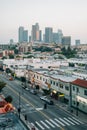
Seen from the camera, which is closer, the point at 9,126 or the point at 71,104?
the point at 9,126

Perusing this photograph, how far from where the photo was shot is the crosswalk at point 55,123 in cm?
4271

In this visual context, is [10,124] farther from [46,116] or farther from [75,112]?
[75,112]

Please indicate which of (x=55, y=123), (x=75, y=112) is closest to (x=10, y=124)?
(x=55, y=123)

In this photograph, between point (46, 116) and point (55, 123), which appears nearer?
point (55, 123)

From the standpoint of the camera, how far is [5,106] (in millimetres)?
39375

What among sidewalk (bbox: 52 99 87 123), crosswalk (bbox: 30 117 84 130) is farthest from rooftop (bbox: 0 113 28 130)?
sidewalk (bbox: 52 99 87 123)

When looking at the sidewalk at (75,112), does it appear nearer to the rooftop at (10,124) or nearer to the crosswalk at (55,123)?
the crosswalk at (55,123)

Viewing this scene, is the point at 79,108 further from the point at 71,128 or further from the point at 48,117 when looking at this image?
the point at 71,128

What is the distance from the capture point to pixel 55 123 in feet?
145

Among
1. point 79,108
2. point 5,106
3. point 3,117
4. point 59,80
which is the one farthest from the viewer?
point 59,80

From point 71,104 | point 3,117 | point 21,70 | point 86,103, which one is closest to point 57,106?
point 71,104

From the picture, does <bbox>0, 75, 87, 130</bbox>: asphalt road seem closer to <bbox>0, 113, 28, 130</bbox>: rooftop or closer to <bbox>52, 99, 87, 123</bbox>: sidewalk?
<bbox>52, 99, 87, 123</bbox>: sidewalk

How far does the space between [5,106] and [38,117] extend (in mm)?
10492

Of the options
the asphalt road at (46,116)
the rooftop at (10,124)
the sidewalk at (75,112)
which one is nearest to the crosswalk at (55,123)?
the asphalt road at (46,116)
